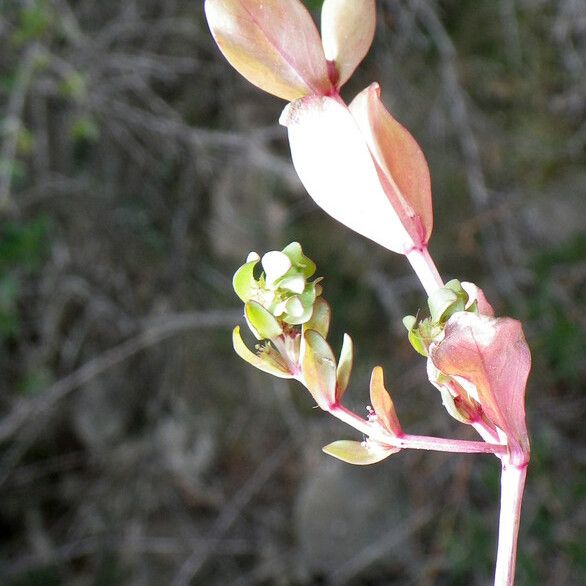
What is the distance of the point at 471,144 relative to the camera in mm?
1777

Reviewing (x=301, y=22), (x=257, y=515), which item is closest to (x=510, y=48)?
(x=257, y=515)

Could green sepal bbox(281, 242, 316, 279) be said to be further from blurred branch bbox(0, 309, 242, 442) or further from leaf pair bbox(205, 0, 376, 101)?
blurred branch bbox(0, 309, 242, 442)

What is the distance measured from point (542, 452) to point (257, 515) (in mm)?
943

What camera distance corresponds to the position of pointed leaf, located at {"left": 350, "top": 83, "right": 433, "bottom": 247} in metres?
0.29

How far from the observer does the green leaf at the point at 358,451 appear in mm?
292

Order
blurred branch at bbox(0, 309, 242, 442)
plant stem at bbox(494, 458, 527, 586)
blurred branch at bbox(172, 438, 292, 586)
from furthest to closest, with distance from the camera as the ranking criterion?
blurred branch at bbox(172, 438, 292, 586) → blurred branch at bbox(0, 309, 242, 442) → plant stem at bbox(494, 458, 527, 586)

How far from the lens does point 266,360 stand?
29 centimetres

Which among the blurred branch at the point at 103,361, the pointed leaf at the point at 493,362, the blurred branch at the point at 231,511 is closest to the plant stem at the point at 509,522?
the pointed leaf at the point at 493,362

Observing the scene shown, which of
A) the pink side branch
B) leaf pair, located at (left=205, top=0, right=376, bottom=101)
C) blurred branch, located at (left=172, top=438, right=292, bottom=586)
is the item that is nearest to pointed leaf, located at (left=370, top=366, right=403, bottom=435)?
the pink side branch

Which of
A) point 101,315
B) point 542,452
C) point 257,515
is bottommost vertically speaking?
point 257,515

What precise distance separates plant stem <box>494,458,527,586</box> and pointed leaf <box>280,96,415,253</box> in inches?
3.6

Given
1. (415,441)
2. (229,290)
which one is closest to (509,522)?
(415,441)

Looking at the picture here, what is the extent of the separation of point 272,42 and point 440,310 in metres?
0.12

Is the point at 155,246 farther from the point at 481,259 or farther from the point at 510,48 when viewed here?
the point at 510,48
